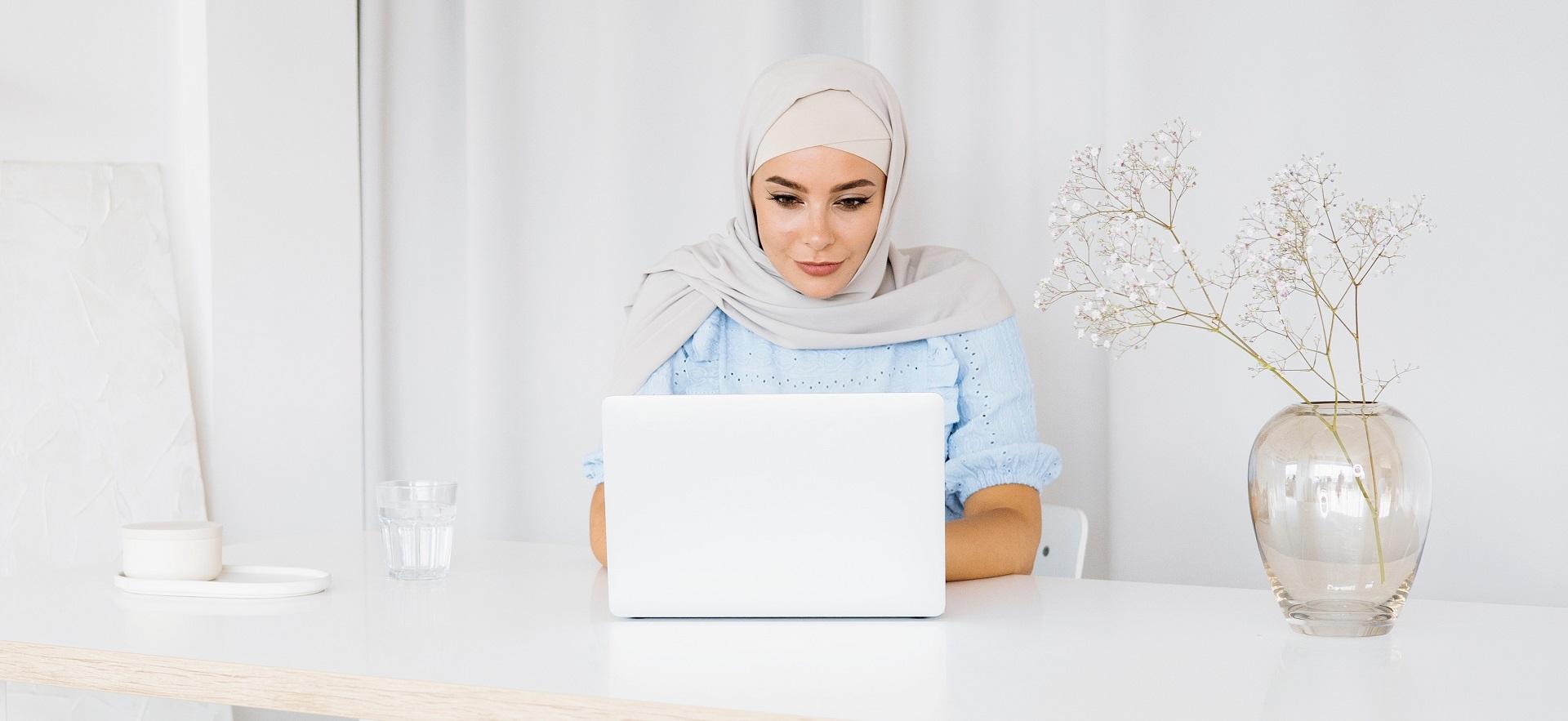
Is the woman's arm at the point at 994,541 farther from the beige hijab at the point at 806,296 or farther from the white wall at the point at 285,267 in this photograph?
the white wall at the point at 285,267

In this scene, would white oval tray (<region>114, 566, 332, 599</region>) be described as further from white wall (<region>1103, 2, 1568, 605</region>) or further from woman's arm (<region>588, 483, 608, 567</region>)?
white wall (<region>1103, 2, 1568, 605</region>)

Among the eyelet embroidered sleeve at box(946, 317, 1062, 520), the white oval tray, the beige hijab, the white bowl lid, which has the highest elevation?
the beige hijab

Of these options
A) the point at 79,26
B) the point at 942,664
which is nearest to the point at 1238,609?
the point at 942,664

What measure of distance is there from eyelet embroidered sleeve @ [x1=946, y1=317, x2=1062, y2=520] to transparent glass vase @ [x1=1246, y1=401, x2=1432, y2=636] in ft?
1.89

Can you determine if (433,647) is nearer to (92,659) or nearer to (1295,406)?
(92,659)

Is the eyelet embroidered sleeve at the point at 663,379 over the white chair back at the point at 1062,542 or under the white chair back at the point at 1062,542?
over

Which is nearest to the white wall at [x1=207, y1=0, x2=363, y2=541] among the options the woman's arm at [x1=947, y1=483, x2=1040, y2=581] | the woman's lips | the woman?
the woman

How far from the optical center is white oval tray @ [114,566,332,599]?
1.25 metres

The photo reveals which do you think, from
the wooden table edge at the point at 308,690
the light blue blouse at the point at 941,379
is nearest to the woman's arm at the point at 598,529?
the light blue blouse at the point at 941,379

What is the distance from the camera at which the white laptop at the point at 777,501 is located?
3.62ft

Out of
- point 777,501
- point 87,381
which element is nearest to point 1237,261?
point 777,501

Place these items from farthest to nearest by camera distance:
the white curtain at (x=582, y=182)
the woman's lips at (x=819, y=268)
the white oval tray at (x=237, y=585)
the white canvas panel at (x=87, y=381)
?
the white curtain at (x=582, y=182) → the white canvas panel at (x=87, y=381) → the woman's lips at (x=819, y=268) → the white oval tray at (x=237, y=585)

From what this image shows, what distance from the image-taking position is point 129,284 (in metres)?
2.24

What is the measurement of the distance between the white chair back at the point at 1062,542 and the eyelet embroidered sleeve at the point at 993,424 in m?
0.09
